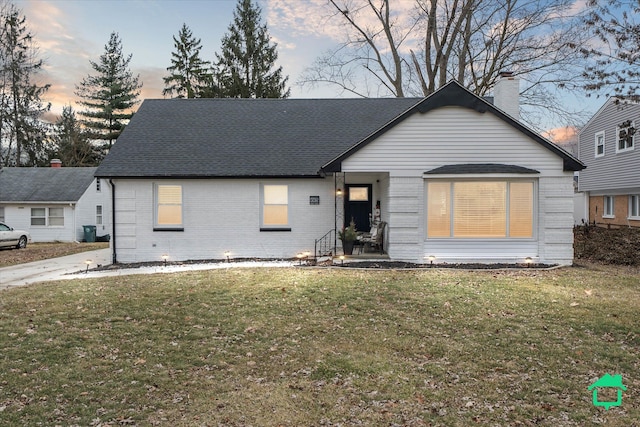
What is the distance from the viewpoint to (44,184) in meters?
27.3

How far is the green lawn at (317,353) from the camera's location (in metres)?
4.34

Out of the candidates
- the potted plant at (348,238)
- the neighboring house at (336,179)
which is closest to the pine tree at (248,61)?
the neighboring house at (336,179)

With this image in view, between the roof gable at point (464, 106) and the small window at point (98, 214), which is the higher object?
the roof gable at point (464, 106)

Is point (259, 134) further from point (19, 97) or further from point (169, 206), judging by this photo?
point (19, 97)

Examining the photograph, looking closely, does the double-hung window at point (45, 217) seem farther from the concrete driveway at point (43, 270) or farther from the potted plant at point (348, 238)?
the potted plant at point (348, 238)

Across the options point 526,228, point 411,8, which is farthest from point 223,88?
point 526,228

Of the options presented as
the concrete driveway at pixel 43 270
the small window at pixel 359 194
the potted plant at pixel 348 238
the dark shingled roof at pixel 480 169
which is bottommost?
the concrete driveway at pixel 43 270

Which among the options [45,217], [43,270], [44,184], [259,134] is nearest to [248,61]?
[44,184]

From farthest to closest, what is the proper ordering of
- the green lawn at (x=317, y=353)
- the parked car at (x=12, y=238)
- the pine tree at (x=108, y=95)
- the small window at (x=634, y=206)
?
the pine tree at (x=108, y=95) < the small window at (x=634, y=206) < the parked car at (x=12, y=238) < the green lawn at (x=317, y=353)

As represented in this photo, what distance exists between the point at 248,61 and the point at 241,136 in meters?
24.4

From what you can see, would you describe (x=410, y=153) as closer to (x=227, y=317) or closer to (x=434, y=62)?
(x=227, y=317)

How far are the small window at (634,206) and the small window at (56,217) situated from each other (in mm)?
33576

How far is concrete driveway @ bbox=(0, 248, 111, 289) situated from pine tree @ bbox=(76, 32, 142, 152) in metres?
30.7

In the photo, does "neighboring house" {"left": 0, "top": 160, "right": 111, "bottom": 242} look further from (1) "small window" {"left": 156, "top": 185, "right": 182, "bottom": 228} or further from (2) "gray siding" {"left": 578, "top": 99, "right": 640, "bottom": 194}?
(2) "gray siding" {"left": 578, "top": 99, "right": 640, "bottom": 194}
